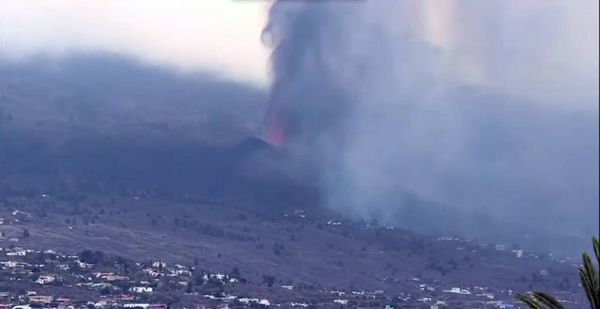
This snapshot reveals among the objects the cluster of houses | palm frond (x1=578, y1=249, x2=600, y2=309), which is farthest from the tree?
the cluster of houses

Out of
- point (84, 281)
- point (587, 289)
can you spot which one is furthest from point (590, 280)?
point (84, 281)

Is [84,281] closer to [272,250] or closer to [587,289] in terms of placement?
[272,250]

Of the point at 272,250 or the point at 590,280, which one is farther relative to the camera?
the point at 272,250

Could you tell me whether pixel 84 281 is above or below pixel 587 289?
above

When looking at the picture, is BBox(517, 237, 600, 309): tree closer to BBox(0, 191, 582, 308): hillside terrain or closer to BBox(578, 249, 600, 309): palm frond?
BBox(578, 249, 600, 309): palm frond

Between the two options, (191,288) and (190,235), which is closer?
(191,288)

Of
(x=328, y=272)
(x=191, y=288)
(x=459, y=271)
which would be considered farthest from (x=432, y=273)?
(x=191, y=288)

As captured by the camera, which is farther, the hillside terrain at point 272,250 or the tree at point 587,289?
the hillside terrain at point 272,250

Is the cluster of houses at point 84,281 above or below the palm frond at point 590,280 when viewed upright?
above

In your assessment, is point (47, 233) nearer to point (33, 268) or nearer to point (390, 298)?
point (33, 268)

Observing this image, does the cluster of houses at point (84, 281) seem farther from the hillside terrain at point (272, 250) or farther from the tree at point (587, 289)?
the tree at point (587, 289)

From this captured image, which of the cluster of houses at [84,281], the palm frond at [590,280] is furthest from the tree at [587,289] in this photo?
the cluster of houses at [84,281]
